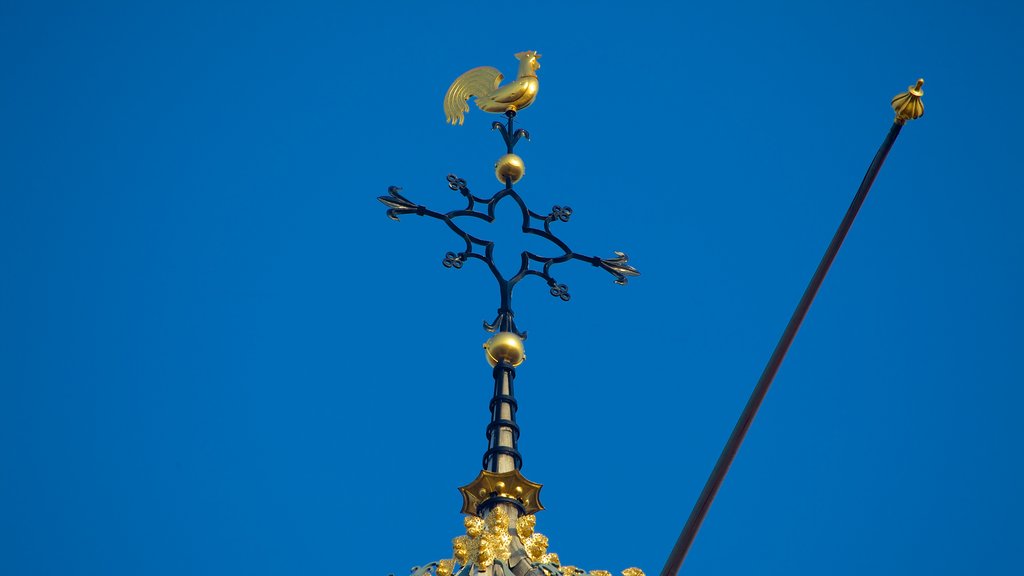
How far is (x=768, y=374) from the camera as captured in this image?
1631cm

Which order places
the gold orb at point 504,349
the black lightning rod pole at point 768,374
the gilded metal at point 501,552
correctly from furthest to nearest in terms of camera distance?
the gold orb at point 504,349 < the gilded metal at point 501,552 < the black lightning rod pole at point 768,374

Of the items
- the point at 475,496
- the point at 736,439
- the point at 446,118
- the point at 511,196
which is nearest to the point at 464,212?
the point at 511,196

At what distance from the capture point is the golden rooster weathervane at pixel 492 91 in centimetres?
2302

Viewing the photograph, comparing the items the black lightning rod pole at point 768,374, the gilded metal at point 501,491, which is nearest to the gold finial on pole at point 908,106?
the black lightning rod pole at point 768,374

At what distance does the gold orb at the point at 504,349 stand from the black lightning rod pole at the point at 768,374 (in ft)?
13.6

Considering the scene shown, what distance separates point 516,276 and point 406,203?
1699 millimetres

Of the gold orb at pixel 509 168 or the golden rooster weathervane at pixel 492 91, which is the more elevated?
the golden rooster weathervane at pixel 492 91

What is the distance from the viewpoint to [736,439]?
15688mm

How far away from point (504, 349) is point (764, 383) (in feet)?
15.1

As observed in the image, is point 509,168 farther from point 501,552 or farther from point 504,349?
point 501,552

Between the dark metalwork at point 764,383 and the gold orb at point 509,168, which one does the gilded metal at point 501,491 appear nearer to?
the dark metalwork at point 764,383

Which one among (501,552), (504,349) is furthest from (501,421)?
(501,552)

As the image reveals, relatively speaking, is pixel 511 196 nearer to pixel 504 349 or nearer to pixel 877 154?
pixel 504 349

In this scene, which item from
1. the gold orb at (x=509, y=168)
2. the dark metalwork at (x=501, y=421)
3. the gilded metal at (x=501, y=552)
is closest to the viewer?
the gilded metal at (x=501, y=552)
